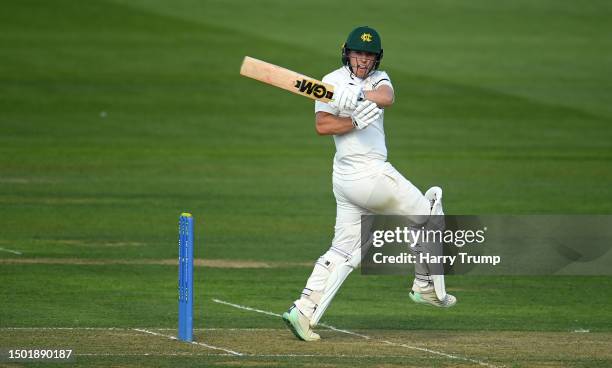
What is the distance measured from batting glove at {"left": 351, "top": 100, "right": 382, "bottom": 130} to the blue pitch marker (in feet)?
4.67

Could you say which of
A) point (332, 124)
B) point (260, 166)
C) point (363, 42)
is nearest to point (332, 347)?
point (332, 124)

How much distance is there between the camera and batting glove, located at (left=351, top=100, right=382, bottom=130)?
10703mm

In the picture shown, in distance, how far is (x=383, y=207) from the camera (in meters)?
11.0

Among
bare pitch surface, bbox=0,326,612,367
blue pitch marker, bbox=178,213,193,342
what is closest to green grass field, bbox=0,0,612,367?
bare pitch surface, bbox=0,326,612,367

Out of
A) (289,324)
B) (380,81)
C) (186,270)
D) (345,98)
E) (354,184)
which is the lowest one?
(289,324)

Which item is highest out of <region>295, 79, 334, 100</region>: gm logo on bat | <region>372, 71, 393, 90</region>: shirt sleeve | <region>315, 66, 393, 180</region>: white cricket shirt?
<region>372, 71, 393, 90</region>: shirt sleeve

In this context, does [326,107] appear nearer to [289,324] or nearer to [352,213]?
[352,213]

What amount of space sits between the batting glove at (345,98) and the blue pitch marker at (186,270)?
1.37 metres

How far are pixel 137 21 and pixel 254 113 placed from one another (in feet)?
43.5

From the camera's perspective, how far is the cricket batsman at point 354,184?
1095cm

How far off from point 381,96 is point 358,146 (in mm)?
423

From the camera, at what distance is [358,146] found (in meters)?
11.0

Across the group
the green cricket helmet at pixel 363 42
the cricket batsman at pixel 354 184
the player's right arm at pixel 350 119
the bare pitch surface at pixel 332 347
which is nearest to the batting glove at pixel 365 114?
the player's right arm at pixel 350 119

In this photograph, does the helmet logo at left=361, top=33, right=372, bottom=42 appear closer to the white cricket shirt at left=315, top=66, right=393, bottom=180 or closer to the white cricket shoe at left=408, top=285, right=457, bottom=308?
the white cricket shirt at left=315, top=66, right=393, bottom=180
